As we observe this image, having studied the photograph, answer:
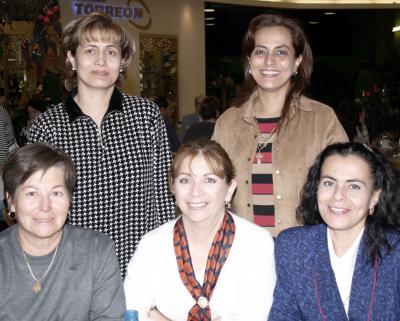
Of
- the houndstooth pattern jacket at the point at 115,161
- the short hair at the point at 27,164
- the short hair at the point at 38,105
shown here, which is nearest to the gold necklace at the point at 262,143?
the houndstooth pattern jacket at the point at 115,161

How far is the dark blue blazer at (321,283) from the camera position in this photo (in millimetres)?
2166

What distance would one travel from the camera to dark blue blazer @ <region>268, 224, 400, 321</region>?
2166 mm

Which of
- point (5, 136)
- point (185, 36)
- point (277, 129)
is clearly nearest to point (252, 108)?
point (277, 129)

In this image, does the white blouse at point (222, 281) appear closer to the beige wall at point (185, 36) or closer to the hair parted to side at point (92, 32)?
the hair parted to side at point (92, 32)

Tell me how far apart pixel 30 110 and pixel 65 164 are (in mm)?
4624

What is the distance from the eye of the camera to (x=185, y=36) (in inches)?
424

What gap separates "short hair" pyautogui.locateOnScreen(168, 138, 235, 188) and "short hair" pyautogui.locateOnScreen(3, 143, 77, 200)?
0.42 meters

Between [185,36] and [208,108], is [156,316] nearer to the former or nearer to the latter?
[208,108]

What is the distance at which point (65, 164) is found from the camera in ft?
7.10

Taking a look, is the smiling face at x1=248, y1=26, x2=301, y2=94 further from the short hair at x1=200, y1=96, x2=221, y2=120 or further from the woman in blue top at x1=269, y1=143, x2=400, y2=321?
the short hair at x1=200, y1=96, x2=221, y2=120

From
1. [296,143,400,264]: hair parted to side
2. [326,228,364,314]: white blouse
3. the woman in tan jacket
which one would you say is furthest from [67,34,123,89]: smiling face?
[326,228,364,314]: white blouse

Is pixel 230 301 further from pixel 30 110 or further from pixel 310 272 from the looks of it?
pixel 30 110

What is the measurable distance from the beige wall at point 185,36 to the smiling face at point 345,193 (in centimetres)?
778

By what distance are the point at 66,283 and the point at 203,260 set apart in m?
0.50
